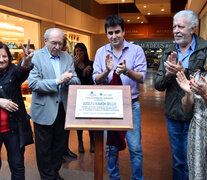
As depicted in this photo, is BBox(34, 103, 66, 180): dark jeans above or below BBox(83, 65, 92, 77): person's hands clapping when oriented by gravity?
below

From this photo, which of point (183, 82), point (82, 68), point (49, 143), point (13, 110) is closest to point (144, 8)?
point (82, 68)

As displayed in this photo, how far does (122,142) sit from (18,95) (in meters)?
1.06

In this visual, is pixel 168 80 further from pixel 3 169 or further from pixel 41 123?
pixel 3 169

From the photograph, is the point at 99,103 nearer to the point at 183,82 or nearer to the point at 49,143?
the point at 183,82

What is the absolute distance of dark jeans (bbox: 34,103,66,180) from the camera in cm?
268

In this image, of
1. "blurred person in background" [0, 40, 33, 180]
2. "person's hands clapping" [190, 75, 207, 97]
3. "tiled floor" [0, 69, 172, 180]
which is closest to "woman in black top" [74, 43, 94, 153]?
"tiled floor" [0, 69, 172, 180]

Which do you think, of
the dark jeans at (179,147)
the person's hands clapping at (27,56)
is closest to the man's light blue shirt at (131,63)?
the dark jeans at (179,147)

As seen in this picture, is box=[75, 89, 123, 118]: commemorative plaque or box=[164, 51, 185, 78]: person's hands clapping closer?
box=[75, 89, 123, 118]: commemorative plaque

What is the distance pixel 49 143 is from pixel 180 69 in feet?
5.12

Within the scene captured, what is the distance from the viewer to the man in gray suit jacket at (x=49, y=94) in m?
2.53

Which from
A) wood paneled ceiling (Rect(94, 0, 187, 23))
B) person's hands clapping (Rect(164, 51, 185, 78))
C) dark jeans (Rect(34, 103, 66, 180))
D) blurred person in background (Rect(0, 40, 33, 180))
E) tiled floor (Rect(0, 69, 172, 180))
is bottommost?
tiled floor (Rect(0, 69, 172, 180))

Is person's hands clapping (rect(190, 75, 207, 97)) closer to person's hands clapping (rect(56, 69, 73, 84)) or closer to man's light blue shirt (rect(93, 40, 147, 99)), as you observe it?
man's light blue shirt (rect(93, 40, 147, 99))

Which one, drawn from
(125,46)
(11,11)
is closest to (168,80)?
(125,46)

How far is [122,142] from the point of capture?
234cm
